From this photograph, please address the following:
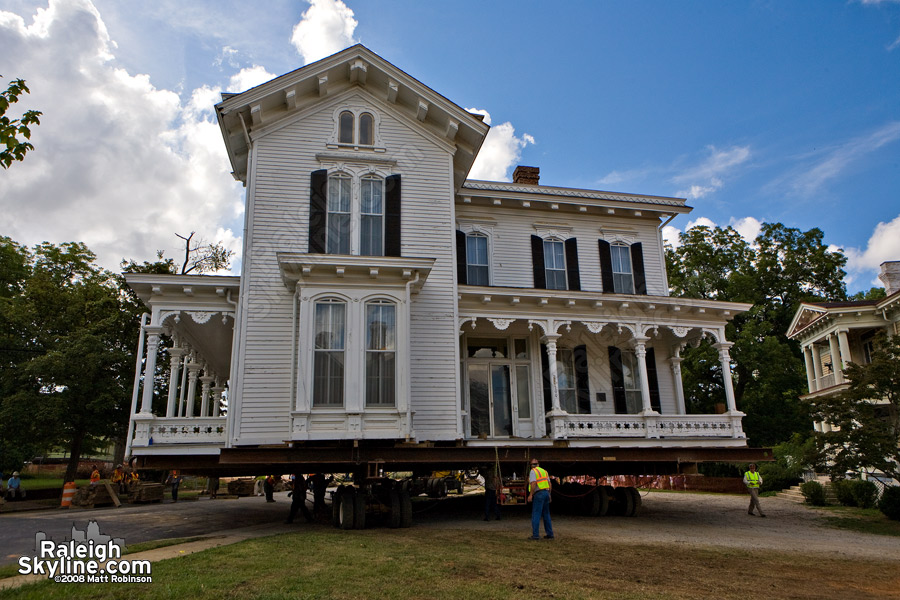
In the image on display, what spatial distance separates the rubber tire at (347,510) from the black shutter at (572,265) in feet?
29.8

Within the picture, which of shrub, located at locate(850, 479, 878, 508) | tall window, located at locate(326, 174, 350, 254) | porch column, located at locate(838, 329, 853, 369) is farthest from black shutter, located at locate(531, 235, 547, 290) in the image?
porch column, located at locate(838, 329, 853, 369)

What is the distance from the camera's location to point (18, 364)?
99.8ft

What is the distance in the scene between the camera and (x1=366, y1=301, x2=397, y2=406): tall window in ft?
44.5

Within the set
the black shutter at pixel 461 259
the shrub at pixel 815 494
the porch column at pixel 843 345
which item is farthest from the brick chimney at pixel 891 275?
the black shutter at pixel 461 259

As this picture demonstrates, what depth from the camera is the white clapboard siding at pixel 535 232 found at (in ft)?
60.4

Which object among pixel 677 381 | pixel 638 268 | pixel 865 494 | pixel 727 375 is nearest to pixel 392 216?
pixel 638 268

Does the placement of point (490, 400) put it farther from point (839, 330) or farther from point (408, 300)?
point (839, 330)

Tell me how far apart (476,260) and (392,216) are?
140 inches

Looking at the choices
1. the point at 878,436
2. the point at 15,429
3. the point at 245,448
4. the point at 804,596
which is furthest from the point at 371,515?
the point at 15,429

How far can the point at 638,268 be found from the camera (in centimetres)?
1941

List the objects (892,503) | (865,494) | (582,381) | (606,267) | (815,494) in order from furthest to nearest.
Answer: (815,494)
(865,494)
(606,267)
(582,381)
(892,503)

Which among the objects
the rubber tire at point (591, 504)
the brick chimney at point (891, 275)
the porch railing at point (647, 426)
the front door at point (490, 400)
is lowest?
the rubber tire at point (591, 504)

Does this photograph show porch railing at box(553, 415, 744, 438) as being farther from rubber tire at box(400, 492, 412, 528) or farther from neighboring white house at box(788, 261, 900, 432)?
neighboring white house at box(788, 261, 900, 432)

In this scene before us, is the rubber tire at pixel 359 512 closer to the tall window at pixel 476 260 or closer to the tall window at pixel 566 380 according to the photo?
the tall window at pixel 566 380
